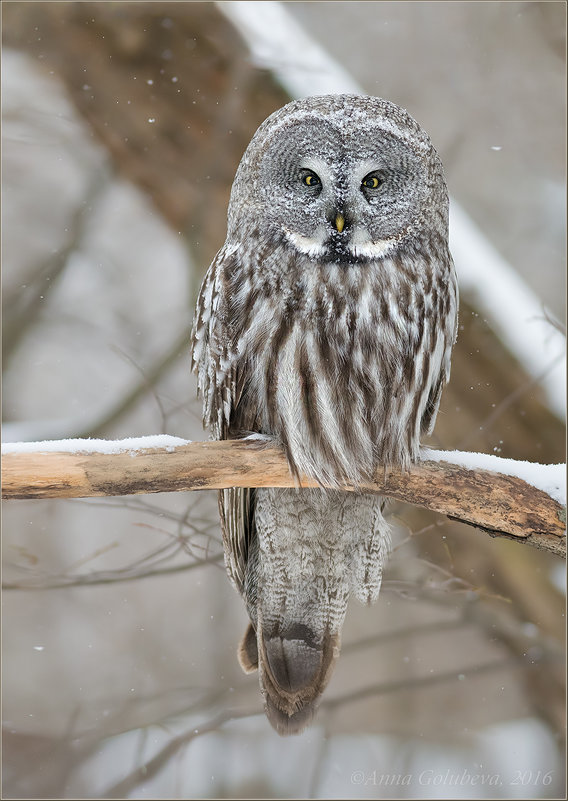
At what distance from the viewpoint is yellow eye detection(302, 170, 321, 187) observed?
168cm

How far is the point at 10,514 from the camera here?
2.96 meters

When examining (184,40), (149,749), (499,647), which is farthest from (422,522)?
(184,40)

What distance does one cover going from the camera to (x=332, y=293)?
169 cm

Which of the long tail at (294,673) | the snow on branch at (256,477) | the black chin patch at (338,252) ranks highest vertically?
the black chin patch at (338,252)

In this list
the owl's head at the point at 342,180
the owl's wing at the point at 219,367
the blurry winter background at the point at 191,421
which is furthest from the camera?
the blurry winter background at the point at 191,421

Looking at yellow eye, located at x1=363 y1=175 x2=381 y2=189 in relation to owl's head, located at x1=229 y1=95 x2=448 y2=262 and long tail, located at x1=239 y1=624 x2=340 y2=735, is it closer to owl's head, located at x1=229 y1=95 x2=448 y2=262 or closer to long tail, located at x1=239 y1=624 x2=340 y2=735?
owl's head, located at x1=229 y1=95 x2=448 y2=262

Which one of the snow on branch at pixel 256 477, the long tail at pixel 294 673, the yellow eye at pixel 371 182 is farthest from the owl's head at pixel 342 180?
the long tail at pixel 294 673

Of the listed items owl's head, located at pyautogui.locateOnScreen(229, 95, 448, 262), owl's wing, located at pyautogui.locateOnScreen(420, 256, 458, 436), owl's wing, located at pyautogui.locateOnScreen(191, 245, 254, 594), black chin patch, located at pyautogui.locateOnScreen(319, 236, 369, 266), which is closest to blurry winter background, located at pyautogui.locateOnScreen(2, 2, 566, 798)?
owl's wing, located at pyautogui.locateOnScreen(420, 256, 458, 436)

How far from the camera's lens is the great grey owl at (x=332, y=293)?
66.1 inches

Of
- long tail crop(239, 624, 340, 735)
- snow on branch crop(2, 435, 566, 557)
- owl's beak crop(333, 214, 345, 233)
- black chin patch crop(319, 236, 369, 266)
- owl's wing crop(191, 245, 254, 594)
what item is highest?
owl's beak crop(333, 214, 345, 233)

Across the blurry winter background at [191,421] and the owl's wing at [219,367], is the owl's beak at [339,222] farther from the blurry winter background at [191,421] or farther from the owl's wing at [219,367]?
the blurry winter background at [191,421]

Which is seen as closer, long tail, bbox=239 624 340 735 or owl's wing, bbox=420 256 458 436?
owl's wing, bbox=420 256 458 436

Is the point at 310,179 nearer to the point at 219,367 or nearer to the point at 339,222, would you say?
the point at 339,222

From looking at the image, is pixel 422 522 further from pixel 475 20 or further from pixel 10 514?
pixel 475 20
